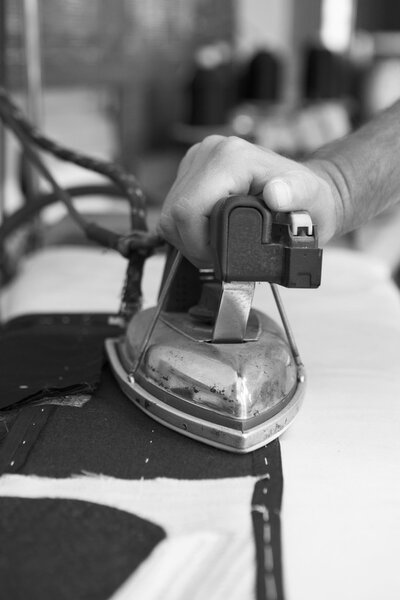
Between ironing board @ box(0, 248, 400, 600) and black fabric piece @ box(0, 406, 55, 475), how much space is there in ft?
0.07

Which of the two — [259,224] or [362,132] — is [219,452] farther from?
[362,132]

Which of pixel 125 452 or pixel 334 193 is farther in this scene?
pixel 334 193

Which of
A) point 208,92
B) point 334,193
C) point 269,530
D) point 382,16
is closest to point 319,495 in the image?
point 269,530

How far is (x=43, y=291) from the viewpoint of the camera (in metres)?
1.12

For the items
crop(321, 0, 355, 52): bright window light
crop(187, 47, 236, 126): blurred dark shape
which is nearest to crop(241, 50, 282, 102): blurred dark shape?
crop(187, 47, 236, 126): blurred dark shape

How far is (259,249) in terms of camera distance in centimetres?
59

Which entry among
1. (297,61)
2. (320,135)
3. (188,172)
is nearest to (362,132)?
(188,172)

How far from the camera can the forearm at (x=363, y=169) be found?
0.75 metres

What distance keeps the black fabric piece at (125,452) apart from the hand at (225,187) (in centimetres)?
15

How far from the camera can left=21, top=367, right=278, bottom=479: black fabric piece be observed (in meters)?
0.59

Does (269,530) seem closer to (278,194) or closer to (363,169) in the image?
(278,194)

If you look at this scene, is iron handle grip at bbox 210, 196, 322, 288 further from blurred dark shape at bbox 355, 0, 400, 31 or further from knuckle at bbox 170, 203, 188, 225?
blurred dark shape at bbox 355, 0, 400, 31

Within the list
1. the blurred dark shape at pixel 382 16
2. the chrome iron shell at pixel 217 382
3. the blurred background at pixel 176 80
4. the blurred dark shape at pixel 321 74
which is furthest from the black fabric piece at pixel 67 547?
the blurred dark shape at pixel 382 16

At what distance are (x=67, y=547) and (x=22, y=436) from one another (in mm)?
159
